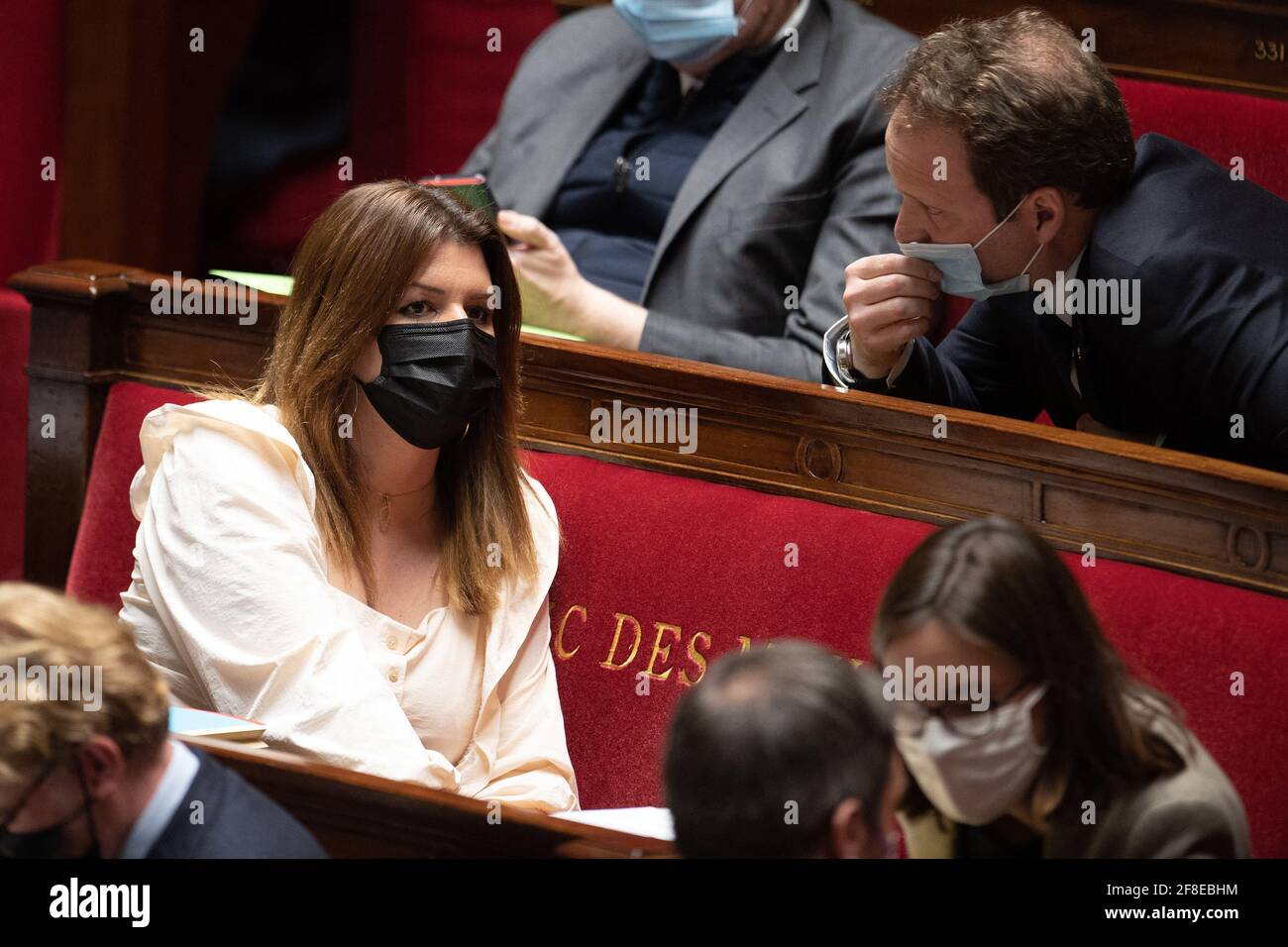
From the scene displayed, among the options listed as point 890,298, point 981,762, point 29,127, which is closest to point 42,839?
point 981,762

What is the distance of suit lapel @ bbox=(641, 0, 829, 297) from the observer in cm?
276

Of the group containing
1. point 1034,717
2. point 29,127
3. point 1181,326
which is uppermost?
point 29,127

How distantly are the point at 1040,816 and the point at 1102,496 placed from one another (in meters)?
0.64

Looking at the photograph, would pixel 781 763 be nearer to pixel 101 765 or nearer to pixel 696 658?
pixel 101 765

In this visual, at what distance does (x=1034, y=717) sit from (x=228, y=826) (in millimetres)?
665

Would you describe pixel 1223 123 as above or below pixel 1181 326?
above

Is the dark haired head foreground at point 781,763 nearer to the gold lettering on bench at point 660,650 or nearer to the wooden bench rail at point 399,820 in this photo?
the wooden bench rail at point 399,820

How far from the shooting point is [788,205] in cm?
271

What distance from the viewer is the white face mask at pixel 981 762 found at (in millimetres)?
1358

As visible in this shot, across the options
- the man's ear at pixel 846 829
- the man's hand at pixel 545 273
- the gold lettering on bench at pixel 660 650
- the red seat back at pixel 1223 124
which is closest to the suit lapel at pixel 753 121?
the man's hand at pixel 545 273

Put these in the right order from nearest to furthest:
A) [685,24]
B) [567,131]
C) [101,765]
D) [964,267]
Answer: [101,765]
[964,267]
[685,24]
[567,131]
